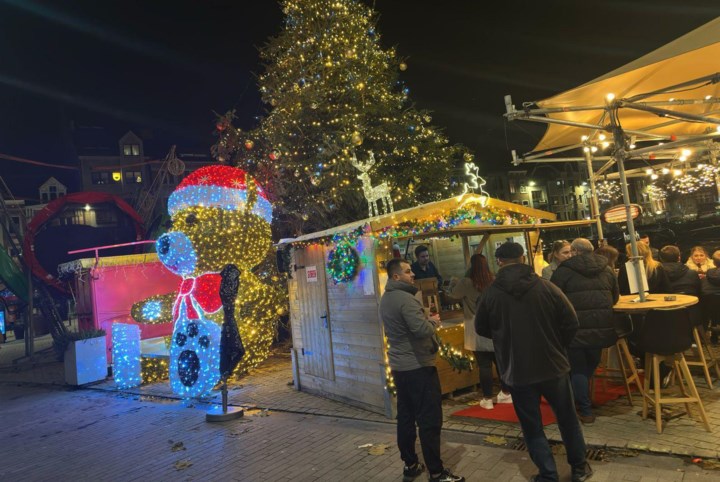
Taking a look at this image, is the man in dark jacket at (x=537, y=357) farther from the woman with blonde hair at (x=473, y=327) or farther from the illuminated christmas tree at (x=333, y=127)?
the illuminated christmas tree at (x=333, y=127)

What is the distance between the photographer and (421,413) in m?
3.96

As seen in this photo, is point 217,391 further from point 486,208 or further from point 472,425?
point 486,208

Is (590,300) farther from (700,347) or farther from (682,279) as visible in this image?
(682,279)

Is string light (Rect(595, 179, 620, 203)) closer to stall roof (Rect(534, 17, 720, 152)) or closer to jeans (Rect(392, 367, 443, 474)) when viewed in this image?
stall roof (Rect(534, 17, 720, 152))

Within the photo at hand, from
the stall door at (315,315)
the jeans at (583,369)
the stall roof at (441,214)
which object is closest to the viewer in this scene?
the jeans at (583,369)

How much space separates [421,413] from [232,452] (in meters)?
2.69

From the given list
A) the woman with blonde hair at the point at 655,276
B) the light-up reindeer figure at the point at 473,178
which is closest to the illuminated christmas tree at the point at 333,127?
the light-up reindeer figure at the point at 473,178

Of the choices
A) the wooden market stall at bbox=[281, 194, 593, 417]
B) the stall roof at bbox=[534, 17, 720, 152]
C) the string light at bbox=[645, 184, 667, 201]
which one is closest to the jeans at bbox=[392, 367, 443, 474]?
the wooden market stall at bbox=[281, 194, 593, 417]

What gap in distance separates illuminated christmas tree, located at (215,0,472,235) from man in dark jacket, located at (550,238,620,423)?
22.7 ft

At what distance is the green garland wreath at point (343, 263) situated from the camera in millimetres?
6527

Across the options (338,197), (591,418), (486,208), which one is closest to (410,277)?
(591,418)

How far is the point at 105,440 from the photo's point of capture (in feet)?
21.5

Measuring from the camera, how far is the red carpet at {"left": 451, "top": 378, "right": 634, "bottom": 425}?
5.26m

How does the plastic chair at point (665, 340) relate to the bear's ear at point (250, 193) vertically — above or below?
below
